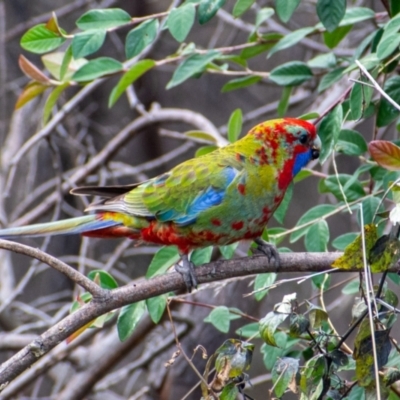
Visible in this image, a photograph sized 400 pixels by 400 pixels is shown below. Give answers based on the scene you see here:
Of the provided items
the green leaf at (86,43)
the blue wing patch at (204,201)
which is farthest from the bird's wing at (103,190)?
the green leaf at (86,43)

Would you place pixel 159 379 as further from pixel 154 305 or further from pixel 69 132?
pixel 69 132

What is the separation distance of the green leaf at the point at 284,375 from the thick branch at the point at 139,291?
0.97 ft

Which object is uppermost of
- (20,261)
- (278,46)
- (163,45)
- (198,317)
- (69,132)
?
(278,46)

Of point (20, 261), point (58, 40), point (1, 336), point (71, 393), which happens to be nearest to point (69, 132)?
point (20, 261)

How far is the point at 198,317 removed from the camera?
3.91 m

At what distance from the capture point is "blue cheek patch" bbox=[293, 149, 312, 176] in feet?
8.22

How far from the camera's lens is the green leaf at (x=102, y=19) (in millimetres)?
2482

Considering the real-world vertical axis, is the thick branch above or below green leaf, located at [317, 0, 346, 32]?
below

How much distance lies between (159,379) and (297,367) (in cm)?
238

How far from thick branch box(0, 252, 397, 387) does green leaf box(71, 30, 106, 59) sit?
2.90 feet

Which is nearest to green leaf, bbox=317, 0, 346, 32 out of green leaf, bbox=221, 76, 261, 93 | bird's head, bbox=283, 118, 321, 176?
bird's head, bbox=283, 118, 321, 176

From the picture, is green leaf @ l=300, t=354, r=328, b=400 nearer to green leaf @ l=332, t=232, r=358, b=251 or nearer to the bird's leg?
the bird's leg

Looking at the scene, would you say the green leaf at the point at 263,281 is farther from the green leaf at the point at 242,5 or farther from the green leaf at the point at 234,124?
the green leaf at the point at 242,5

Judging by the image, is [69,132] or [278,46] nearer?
[278,46]
